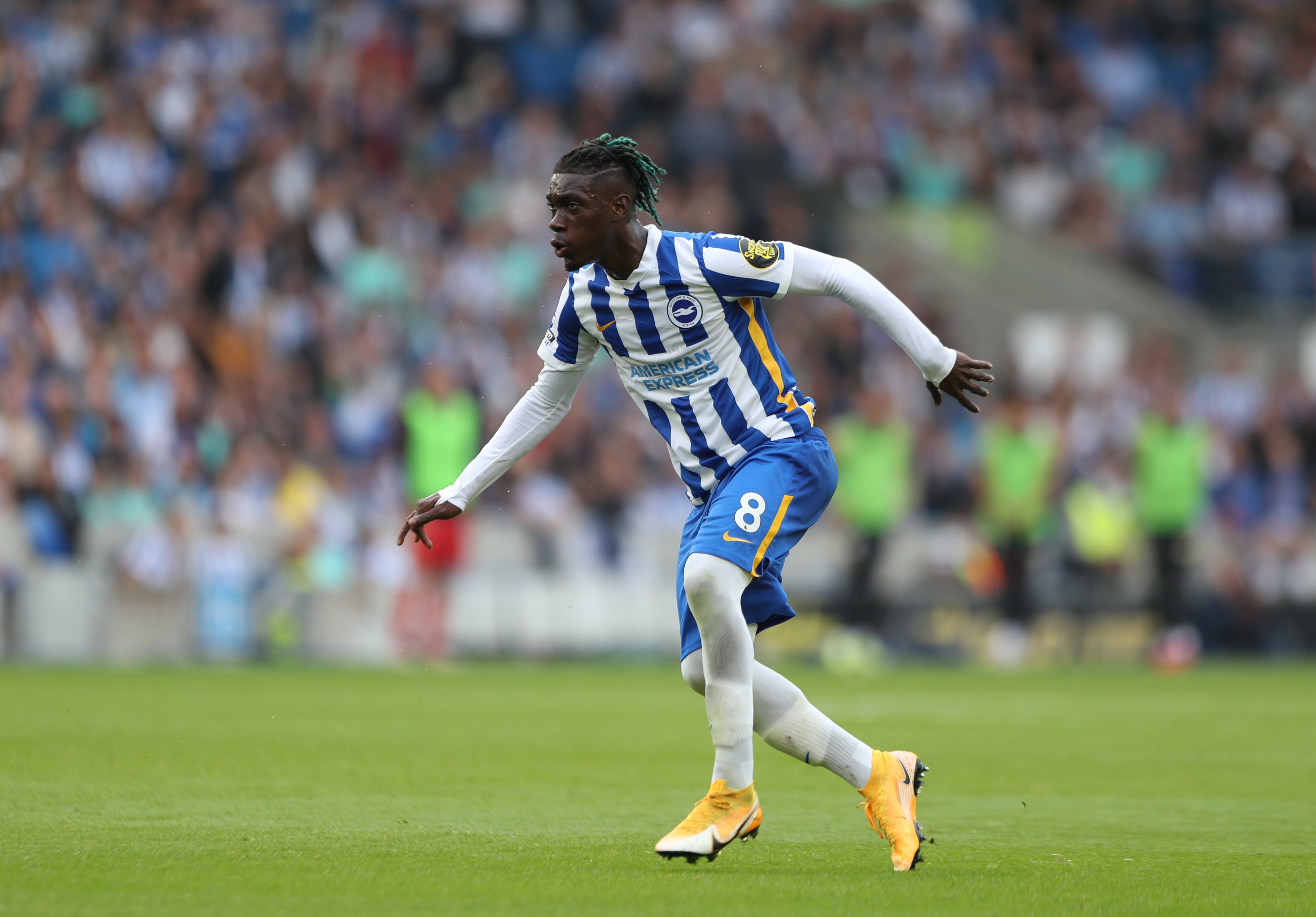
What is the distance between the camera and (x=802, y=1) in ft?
80.6

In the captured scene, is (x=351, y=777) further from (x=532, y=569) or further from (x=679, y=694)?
(x=532, y=569)

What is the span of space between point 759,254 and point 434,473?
10.3m

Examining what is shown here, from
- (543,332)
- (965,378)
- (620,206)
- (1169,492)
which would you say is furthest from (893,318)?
(543,332)

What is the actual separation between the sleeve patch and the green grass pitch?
183 cm

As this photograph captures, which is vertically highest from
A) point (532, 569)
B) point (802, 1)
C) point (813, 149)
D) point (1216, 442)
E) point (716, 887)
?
point (802, 1)

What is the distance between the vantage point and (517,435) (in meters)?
6.52

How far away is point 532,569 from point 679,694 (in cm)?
443

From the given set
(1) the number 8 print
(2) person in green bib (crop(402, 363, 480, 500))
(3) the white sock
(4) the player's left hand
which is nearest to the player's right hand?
(1) the number 8 print

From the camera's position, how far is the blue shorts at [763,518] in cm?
581

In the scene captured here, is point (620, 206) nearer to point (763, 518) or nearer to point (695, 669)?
point (763, 518)

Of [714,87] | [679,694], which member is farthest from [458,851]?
[714,87]

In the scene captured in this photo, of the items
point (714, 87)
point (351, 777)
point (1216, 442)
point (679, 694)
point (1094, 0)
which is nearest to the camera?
point (351, 777)

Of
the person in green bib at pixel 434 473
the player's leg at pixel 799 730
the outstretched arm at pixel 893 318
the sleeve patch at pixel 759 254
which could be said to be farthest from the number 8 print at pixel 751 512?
the person in green bib at pixel 434 473

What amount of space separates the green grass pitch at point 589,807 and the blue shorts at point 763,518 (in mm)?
791
